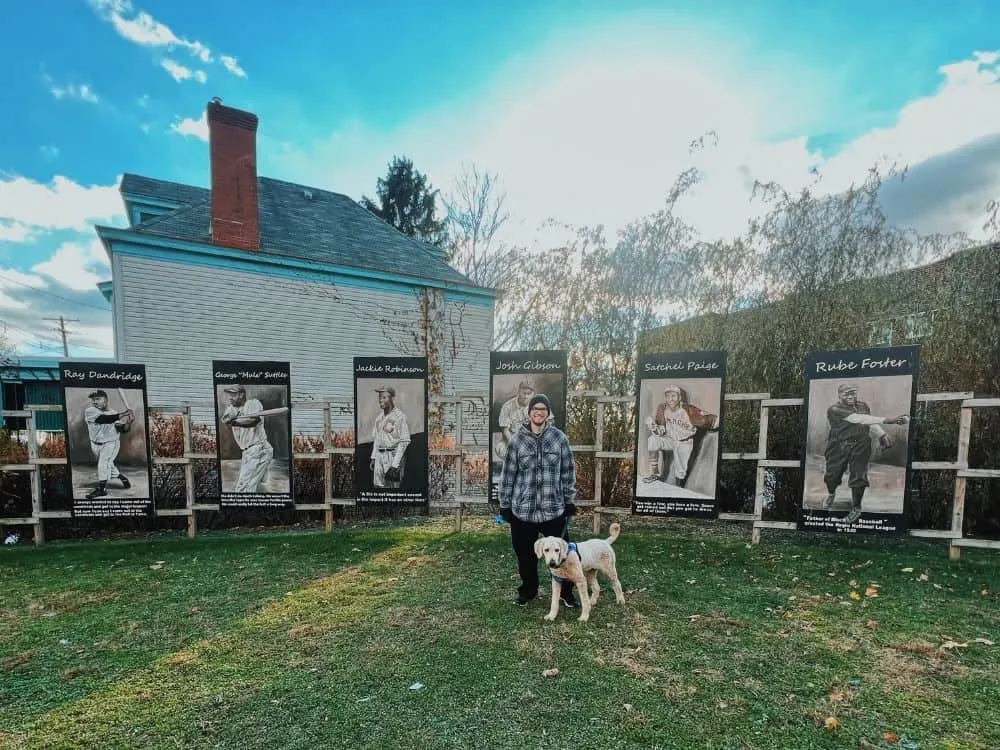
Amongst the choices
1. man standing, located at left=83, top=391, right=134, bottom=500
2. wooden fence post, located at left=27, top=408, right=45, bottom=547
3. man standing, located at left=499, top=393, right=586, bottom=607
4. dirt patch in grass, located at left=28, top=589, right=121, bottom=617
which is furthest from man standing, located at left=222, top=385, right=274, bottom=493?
man standing, located at left=499, top=393, right=586, bottom=607

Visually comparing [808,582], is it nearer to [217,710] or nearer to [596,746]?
[596,746]

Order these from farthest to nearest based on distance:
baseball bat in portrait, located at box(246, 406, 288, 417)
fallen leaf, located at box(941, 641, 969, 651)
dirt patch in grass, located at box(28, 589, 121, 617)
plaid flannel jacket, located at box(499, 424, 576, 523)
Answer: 1. baseball bat in portrait, located at box(246, 406, 288, 417)
2. dirt patch in grass, located at box(28, 589, 121, 617)
3. plaid flannel jacket, located at box(499, 424, 576, 523)
4. fallen leaf, located at box(941, 641, 969, 651)

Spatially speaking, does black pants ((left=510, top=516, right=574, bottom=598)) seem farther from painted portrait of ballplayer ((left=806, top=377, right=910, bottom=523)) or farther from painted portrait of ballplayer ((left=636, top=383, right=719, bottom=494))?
painted portrait of ballplayer ((left=806, top=377, right=910, bottom=523))

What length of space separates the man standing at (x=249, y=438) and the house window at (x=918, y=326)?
28.1 feet

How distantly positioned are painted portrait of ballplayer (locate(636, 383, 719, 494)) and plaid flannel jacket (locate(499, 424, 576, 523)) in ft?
7.80

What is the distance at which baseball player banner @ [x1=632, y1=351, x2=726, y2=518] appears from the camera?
19.2 ft

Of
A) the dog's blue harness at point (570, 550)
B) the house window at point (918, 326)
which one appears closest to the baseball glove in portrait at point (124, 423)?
the dog's blue harness at point (570, 550)

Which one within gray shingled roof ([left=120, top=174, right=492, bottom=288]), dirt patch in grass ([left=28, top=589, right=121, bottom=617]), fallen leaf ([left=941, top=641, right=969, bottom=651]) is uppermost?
gray shingled roof ([left=120, top=174, right=492, bottom=288])

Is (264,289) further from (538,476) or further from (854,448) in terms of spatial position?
(854,448)

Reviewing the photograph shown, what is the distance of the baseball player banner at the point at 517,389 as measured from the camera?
6.38 meters

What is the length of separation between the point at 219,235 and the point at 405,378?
738 cm

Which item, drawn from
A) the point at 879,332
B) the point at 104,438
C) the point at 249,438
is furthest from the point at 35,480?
the point at 879,332

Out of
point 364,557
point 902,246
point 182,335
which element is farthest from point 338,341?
point 902,246

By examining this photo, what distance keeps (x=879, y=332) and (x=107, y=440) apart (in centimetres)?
1032
